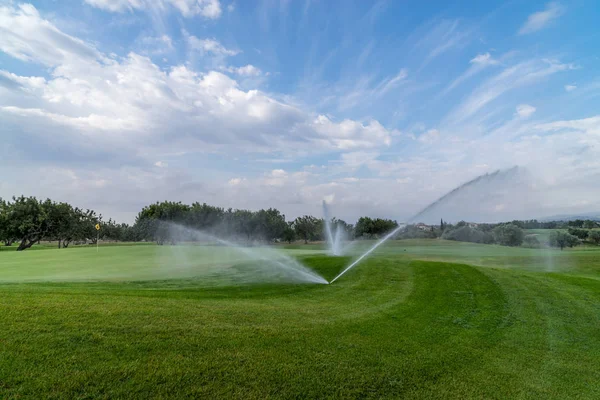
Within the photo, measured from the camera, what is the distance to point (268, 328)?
7.50 metres

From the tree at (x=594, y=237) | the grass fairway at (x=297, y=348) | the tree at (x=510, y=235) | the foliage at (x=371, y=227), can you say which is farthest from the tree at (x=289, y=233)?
the grass fairway at (x=297, y=348)

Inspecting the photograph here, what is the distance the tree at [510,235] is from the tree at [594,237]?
28.2 feet

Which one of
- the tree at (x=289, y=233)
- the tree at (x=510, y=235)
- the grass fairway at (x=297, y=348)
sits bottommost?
the grass fairway at (x=297, y=348)

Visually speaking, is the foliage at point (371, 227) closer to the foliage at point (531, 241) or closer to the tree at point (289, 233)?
the tree at point (289, 233)

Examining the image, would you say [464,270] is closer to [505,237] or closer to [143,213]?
[505,237]

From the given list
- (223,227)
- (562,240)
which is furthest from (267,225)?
(562,240)

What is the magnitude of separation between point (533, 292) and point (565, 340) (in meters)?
5.50

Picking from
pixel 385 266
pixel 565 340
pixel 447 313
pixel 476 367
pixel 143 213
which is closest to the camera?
pixel 476 367

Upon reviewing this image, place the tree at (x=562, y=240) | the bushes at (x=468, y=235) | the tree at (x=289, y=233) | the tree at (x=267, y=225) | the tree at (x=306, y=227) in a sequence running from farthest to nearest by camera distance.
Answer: the tree at (x=306, y=227) → the tree at (x=289, y=233) → the tree at (x=267, y=225) → the bushes at (x=468, y=235) → the tree at (x=562, y=240)

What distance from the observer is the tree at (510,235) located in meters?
51.7

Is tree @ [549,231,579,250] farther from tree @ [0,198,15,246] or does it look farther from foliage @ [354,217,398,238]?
tree @ [0,198,15,246]

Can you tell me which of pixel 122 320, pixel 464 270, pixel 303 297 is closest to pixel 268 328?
pixel 122 320

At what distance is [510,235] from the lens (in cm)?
5219

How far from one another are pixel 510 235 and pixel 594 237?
35.0 ft
